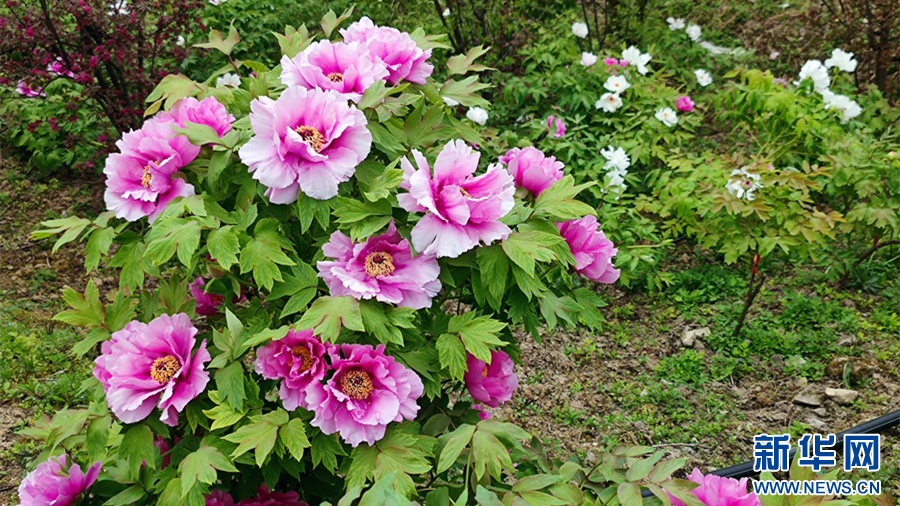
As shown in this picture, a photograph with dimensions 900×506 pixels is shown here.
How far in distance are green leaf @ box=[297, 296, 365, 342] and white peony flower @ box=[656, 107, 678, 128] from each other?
343cm

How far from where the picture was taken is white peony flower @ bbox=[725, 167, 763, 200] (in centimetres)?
355

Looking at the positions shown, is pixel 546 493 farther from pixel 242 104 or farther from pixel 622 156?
pixel 622 156

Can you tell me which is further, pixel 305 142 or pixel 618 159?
pixel 618 159

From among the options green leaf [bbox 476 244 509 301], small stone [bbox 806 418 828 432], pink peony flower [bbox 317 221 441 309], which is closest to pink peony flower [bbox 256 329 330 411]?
pink peony flower [bbox 317 221 441 309]

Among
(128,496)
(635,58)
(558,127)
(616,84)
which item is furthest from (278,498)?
(635,58)

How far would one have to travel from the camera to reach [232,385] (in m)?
1.44

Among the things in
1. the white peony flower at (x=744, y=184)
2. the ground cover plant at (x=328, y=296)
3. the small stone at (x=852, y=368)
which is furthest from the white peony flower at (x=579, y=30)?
the ground cover plant at (x=328, y=296)

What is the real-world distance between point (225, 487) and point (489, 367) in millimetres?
651

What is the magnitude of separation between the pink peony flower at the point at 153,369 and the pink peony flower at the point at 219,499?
263 millimetres

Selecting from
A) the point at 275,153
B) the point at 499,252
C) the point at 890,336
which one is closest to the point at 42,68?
the point at 275,153

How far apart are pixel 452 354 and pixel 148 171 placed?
682 mm

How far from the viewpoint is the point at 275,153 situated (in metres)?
1.42

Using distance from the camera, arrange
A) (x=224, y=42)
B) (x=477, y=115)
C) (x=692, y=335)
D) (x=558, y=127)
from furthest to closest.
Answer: (x=558, y=127)
(x=477, y=115)
(x=692, y=335)
(x=224, y=42)

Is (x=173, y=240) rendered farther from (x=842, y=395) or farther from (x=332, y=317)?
(x=842, y=395)
